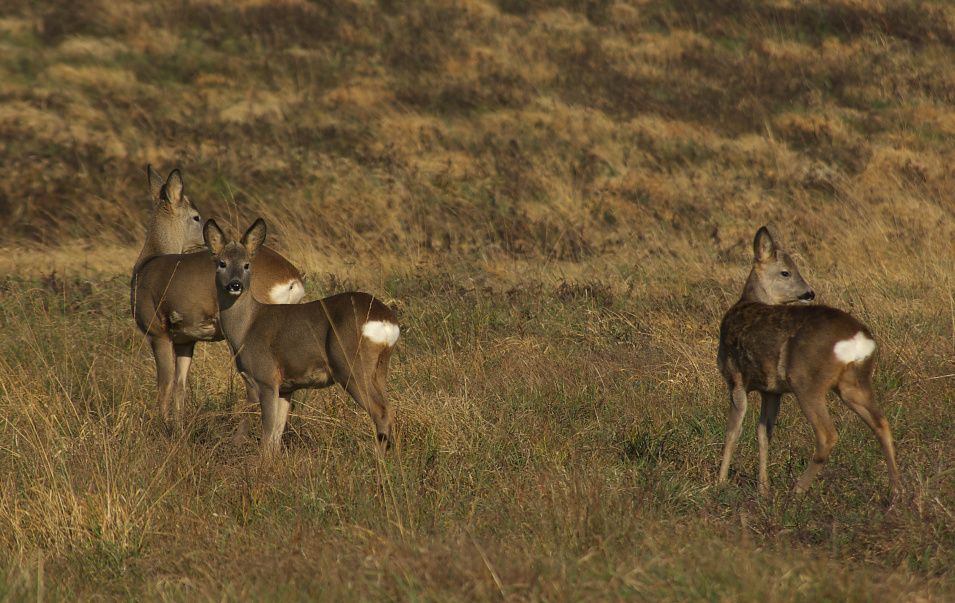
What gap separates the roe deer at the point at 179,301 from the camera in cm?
629

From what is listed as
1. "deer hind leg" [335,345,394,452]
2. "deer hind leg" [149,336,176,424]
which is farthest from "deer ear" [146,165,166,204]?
"deer hind leg" [335,345,394,452]

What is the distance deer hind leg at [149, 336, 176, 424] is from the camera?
630 centimetres

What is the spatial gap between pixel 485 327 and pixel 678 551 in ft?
14.9

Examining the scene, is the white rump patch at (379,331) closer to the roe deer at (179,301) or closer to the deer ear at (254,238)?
the deer ear at (254,238)

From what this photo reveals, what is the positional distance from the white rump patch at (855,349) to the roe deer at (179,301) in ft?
12.3

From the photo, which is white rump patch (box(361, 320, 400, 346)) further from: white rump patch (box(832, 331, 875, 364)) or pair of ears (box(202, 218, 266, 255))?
white rump patch (box(832, 331, 875, 364))

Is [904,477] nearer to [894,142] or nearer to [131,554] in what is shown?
[131,554]

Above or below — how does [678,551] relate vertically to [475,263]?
above

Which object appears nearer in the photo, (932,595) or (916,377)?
(932,595)

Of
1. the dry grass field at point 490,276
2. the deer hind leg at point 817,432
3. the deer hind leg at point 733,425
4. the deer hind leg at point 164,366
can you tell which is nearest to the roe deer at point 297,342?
the dry grass field at point 490,276

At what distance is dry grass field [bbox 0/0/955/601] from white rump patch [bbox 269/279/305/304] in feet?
2.34

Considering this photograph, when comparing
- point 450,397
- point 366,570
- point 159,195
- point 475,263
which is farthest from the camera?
point 475,263

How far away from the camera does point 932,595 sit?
336 centimetres

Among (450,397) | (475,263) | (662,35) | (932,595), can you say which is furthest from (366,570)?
(662,35)
